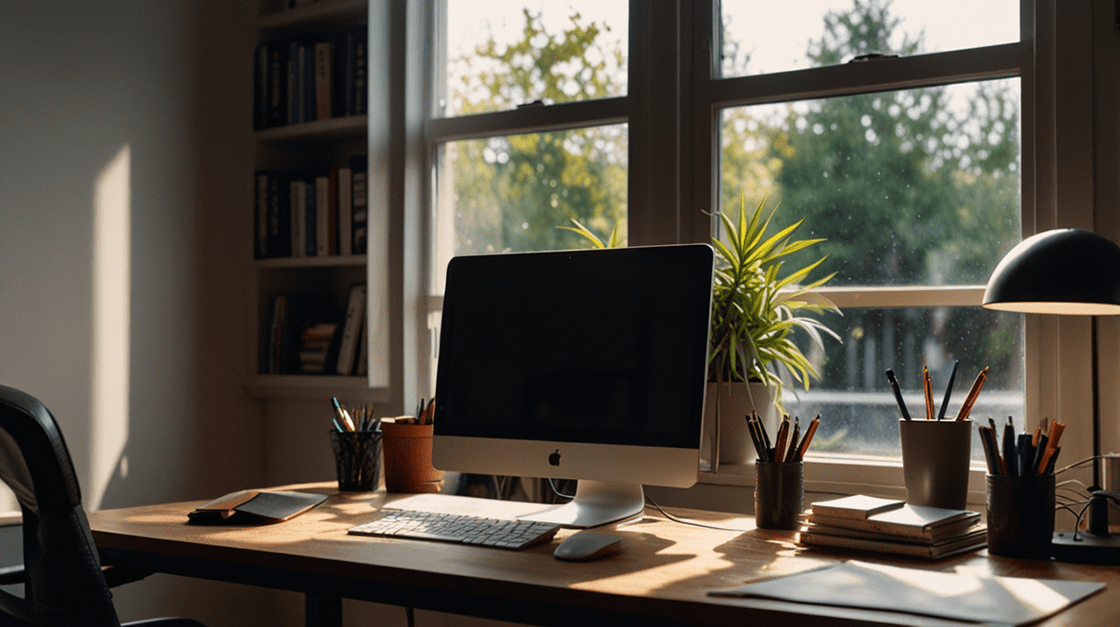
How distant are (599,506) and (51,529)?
939mm

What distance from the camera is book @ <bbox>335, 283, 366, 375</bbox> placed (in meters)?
2.81

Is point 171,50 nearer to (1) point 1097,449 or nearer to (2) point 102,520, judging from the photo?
(2) point 102,520

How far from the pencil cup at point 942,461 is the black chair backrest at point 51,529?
1.24 meters

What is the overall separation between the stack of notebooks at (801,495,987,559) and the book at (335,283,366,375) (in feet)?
5.43

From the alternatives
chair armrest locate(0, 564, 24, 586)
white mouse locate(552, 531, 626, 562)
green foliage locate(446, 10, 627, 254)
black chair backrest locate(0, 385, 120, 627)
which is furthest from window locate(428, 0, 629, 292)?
black chair backrest locate(0, 385, 120, 627)

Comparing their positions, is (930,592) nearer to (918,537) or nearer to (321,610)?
(918,537)

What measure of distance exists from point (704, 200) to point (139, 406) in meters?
1.68

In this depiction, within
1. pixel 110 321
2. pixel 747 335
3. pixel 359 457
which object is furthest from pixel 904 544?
pixel 110 321

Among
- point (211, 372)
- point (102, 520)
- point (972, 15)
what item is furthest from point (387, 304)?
point (972, 15)

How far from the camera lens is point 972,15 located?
6.96 feet

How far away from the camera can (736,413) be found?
2.13 meters

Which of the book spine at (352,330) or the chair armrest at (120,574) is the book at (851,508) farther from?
the book spine at (352,330)

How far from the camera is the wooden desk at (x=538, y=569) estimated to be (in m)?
1.12

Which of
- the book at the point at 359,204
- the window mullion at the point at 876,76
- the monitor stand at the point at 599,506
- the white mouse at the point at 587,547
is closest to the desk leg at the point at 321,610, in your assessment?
the monitor stand at the point at 599,506
